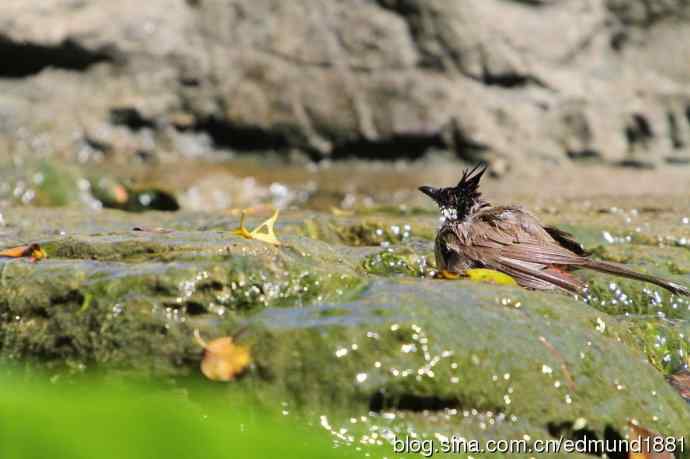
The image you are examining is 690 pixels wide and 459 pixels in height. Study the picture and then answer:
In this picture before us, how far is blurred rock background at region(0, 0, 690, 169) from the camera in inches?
420

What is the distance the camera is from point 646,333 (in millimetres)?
4156

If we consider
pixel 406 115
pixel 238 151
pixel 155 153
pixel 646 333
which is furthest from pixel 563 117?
pixel 646 333

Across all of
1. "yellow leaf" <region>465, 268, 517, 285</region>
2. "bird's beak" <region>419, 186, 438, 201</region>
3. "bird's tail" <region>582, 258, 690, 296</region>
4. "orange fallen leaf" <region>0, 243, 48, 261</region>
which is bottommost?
"yellow leaf" <region>465, 268, 517, 285</region>

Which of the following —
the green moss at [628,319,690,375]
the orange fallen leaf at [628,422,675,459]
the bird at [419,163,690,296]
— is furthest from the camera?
the bird at [419,163,690,296]

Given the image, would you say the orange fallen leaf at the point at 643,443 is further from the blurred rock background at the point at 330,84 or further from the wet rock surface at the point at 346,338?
the blurred rock background at the point at 330,84

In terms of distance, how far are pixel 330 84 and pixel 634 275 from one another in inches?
280

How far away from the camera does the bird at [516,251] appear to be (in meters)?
4.54

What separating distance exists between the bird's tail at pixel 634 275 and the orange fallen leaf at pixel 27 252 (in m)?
2.27

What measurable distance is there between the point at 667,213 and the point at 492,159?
14.4 feet

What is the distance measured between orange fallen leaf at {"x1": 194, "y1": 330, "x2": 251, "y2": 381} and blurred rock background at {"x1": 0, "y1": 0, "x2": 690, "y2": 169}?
25.2 ft

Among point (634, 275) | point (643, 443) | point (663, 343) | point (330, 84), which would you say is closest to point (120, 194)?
point (330, 84)

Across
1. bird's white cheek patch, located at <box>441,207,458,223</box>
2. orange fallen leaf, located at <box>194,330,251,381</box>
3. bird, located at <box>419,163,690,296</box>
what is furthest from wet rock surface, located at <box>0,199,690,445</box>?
bird's white cheek patch, located at <box>441,207,458,223</box>

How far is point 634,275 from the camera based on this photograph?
14.5 feet

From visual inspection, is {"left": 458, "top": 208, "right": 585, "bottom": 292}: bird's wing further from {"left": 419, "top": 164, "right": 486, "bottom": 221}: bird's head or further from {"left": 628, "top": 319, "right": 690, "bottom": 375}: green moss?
{"left": 628, "top": 319, "right": 690, "bottom": 375}: green moss
